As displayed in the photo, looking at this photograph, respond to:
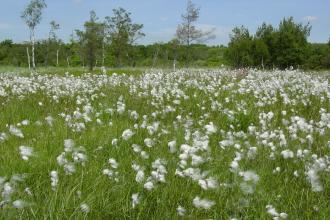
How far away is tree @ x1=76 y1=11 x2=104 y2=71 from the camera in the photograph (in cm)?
5544

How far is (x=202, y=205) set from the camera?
11.6 feet

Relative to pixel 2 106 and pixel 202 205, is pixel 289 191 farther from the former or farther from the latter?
pixel 2 106

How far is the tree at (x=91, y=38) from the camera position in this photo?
5544 cm

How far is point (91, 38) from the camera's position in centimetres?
5666

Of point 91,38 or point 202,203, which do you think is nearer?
point 202,203

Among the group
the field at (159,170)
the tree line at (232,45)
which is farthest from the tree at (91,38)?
the field at (159,170)

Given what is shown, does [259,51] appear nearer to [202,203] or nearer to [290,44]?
[290,44]

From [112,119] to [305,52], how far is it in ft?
135

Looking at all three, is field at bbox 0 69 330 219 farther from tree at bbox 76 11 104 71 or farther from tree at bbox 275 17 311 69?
tree at bbox 76 11 104 71

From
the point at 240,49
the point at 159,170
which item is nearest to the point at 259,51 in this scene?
the point at 240,49

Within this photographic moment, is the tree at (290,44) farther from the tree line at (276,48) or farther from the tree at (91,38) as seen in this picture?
the tree at (91,38)

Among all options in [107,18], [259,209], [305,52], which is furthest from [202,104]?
[107,18]

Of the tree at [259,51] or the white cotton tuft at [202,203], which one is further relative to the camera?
the tree at [259,51]

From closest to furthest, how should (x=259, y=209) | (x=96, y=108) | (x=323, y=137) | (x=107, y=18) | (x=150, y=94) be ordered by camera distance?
(x=259, y=209) < (x=323, y=137) < (x=96, y=108) < (x=150, y=94) < (x=107, y=18)
